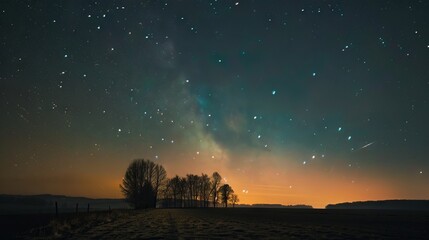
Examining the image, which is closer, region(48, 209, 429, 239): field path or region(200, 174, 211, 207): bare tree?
region(48, 209, 429, 239): field path

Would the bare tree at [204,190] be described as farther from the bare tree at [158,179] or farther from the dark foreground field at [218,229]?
the dark foreground field at [218,229]

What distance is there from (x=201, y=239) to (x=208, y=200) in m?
126

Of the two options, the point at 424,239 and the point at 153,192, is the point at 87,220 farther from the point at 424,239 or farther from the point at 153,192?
the point at 153,192

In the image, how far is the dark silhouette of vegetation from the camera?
91.1 meters

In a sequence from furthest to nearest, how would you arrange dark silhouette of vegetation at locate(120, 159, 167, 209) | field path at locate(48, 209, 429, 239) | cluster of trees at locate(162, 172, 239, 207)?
cluster of trees at locate(162, 172, 239, 207) → dark silhouette of vegetation at locate(120, 159, 167, 209) → field path at locate(48, 209, 429, 239)

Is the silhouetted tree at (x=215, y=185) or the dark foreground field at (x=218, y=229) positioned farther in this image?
the silhouetted tree at (x=215, y=185)

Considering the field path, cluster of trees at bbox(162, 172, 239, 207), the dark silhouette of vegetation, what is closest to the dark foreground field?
the field path

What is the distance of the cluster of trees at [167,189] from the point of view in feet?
306

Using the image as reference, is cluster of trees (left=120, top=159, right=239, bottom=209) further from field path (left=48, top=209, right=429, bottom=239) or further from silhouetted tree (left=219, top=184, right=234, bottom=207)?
field path (left=48, top=209, right=429, bottom=239)

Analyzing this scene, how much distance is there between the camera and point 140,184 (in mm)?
94750

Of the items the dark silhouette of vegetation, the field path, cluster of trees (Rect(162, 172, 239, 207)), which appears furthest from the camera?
cluster of trees (Rect(162, 172, 239, 207))

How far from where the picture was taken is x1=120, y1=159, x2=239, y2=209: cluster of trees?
93.3 meters

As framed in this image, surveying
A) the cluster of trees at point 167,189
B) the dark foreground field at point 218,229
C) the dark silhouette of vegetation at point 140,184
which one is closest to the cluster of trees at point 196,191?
the cluster of trees at point 167,189

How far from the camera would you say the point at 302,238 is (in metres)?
18.7
